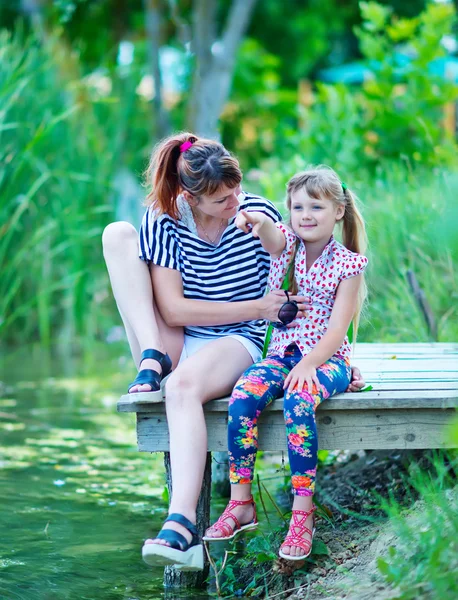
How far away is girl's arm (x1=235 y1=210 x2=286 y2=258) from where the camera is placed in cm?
275

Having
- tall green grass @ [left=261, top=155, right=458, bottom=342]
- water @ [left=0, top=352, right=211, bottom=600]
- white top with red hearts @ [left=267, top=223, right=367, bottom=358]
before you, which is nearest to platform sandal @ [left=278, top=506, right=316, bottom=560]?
water @ [left=0, top=352, right=211, bottom=600]

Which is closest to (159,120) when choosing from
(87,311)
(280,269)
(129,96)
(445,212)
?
(129,96)

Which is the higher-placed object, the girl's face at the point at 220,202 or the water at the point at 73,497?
the girl's face at the point at 220,202

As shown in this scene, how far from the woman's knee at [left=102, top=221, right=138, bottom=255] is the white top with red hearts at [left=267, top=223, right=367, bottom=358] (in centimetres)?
46

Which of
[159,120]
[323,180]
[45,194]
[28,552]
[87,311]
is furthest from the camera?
[159,120]

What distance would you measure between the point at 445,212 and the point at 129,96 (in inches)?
270

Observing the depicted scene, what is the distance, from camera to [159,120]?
10.1 m

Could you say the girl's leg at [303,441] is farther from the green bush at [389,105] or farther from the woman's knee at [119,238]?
the green bush at [389,105]

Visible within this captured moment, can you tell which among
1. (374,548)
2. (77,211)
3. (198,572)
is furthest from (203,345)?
(77,211)

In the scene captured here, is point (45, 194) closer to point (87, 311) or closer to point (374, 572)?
point (87, 311)

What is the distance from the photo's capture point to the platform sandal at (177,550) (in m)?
2.33

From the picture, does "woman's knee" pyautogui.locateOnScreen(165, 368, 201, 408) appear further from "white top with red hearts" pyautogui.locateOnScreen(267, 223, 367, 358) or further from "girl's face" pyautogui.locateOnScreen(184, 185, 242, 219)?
"girl's face" pyautogui.locateOnScreen(184, 185, 242, 219)

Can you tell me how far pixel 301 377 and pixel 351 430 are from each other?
224mm

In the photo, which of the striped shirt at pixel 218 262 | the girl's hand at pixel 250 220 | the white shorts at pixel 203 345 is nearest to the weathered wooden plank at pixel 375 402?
the white shorts at pixel 203 345
